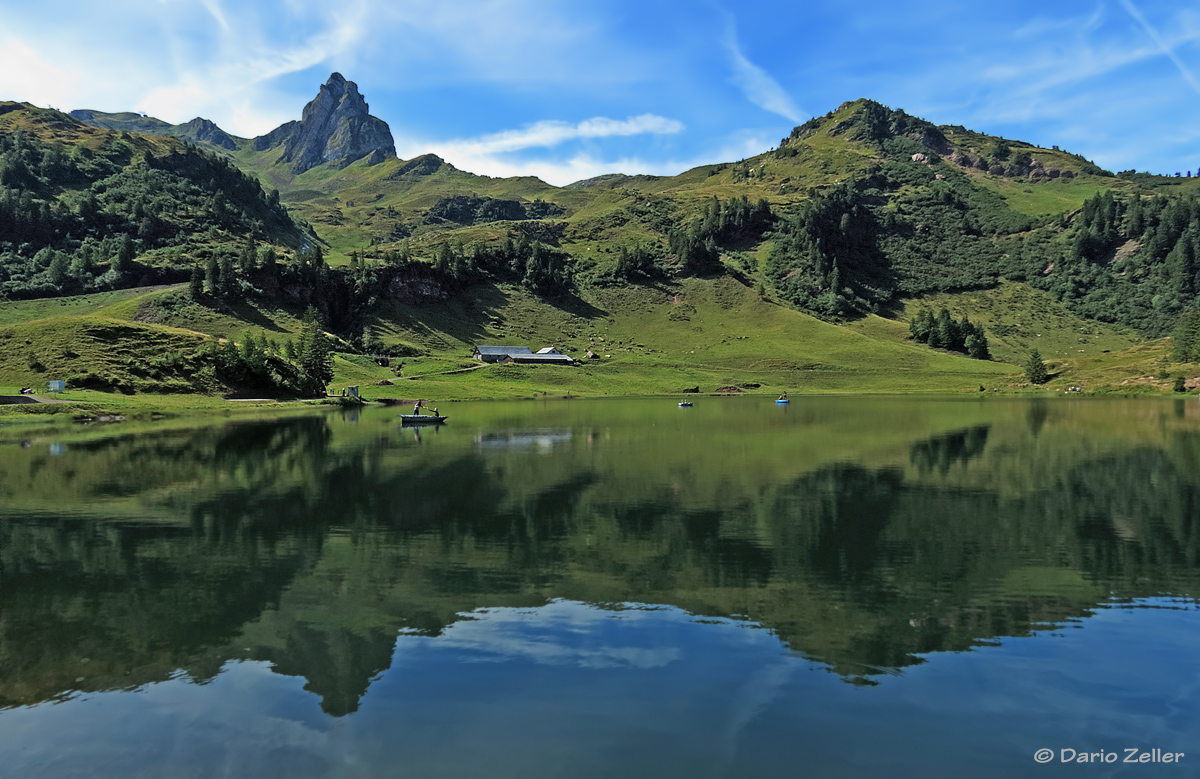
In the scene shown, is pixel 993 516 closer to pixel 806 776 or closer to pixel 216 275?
pixel 806 776

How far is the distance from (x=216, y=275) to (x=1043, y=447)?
210712 mm

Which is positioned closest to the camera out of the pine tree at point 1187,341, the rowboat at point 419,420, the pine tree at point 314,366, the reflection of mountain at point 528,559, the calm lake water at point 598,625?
the calm lake water at point 598,625

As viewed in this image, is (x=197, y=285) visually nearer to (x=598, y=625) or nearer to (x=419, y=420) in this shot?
(x=419, y=420)

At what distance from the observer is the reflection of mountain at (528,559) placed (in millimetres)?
19188

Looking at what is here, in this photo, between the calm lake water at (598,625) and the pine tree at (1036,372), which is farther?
the pine tree at (1036,372)

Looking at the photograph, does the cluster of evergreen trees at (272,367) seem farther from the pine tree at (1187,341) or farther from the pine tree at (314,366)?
the pine tree at (1187,341)

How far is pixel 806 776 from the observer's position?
12594 mm

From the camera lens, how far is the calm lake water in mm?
13789

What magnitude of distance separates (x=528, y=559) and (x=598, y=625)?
779cm

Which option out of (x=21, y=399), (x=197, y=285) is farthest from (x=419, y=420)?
(x=197, y=285)

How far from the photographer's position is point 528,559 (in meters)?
27.6

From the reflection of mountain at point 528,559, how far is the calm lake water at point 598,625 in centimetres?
16

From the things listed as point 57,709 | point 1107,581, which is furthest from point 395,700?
point 1107,581

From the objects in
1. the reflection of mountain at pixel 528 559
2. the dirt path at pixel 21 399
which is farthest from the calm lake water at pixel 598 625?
Result: the dirt path at pixel 21 399
